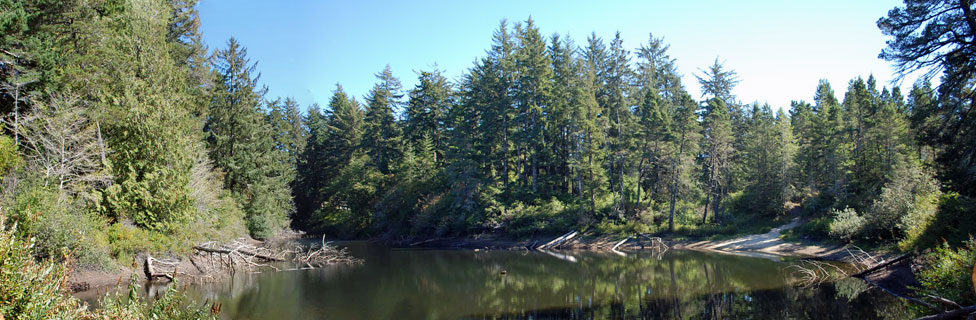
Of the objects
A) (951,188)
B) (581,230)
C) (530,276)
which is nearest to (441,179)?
(581,230)

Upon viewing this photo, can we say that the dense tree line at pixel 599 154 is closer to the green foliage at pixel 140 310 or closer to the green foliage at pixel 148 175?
the green foliage at pixel 148 175

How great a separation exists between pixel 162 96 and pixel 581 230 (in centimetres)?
3123

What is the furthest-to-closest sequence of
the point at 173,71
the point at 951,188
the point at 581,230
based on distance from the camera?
1. the point at 581,230
2. the point at 173,71
3. the point at 951,188

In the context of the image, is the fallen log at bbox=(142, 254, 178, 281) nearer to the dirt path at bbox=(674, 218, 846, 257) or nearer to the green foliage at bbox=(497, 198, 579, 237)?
the green foliage at bbox=(497, 198, 579, 237)

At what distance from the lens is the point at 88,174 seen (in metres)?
22.1

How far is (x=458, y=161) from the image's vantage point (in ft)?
150

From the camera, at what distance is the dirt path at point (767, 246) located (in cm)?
3039

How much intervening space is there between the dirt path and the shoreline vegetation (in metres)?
0.28

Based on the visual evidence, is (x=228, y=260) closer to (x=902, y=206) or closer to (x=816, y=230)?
(x=902, y=206)

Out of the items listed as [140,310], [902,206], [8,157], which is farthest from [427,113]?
[140,310]

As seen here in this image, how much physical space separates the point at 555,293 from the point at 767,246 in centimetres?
2210

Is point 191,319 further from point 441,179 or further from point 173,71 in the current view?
point 441,179

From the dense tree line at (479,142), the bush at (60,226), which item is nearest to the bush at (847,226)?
the dense tree line at (479,142)

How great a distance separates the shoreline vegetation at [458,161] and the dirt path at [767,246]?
0.28m
